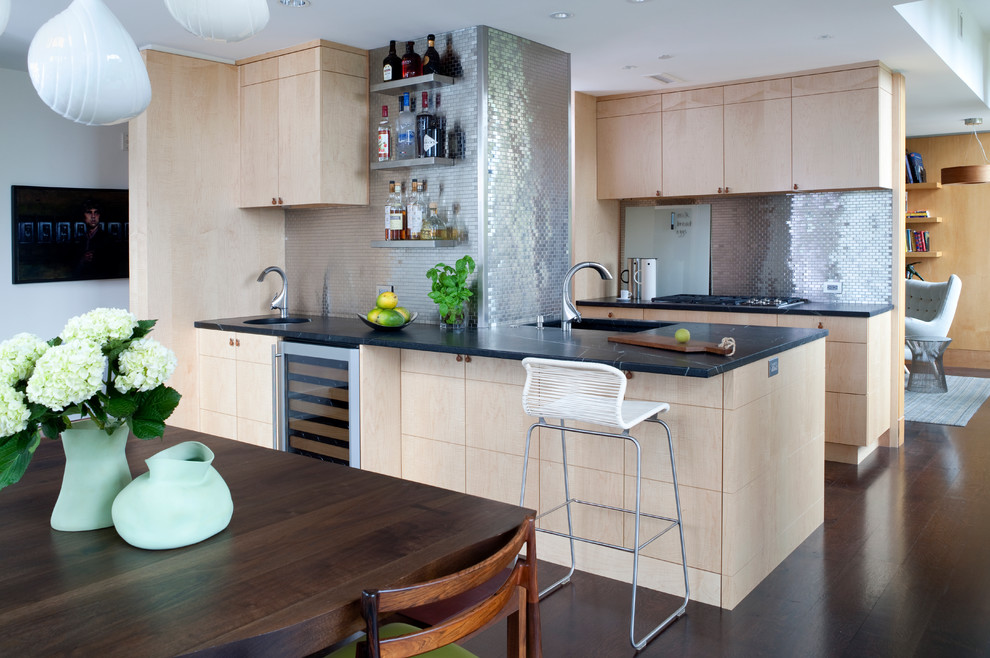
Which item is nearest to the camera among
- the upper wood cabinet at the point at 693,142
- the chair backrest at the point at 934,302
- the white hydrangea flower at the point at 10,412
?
the white hydrangea flower at the point at 10,412

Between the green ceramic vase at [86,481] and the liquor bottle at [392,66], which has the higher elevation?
the liquor bottle at [392,66]

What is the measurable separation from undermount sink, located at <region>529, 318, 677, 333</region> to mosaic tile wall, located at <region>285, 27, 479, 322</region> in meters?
0.68

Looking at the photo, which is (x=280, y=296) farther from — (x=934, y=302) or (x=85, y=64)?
(x=934, y=302)

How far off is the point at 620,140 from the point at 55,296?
12.4 ft

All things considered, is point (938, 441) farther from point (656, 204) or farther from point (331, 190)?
point (331, 190)

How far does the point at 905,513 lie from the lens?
3.91 m

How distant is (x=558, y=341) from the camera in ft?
11.2

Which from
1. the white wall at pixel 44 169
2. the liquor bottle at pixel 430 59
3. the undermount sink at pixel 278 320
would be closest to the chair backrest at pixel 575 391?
the liquor bottle at pixel 430 59

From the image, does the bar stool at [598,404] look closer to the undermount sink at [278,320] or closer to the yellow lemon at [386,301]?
the yellow lemon at [386,301]

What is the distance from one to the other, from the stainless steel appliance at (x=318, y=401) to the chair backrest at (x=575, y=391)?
112cm

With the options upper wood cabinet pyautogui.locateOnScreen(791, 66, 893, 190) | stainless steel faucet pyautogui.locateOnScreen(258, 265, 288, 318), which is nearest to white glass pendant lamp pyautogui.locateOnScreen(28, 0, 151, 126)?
stainless steel faucet pyautogui.locateOnScreen(258, 265, 288, 318)

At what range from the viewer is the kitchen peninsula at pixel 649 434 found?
2883 mm

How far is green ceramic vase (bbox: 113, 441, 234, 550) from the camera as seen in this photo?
1411mm

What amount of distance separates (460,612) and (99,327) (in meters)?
0.78
